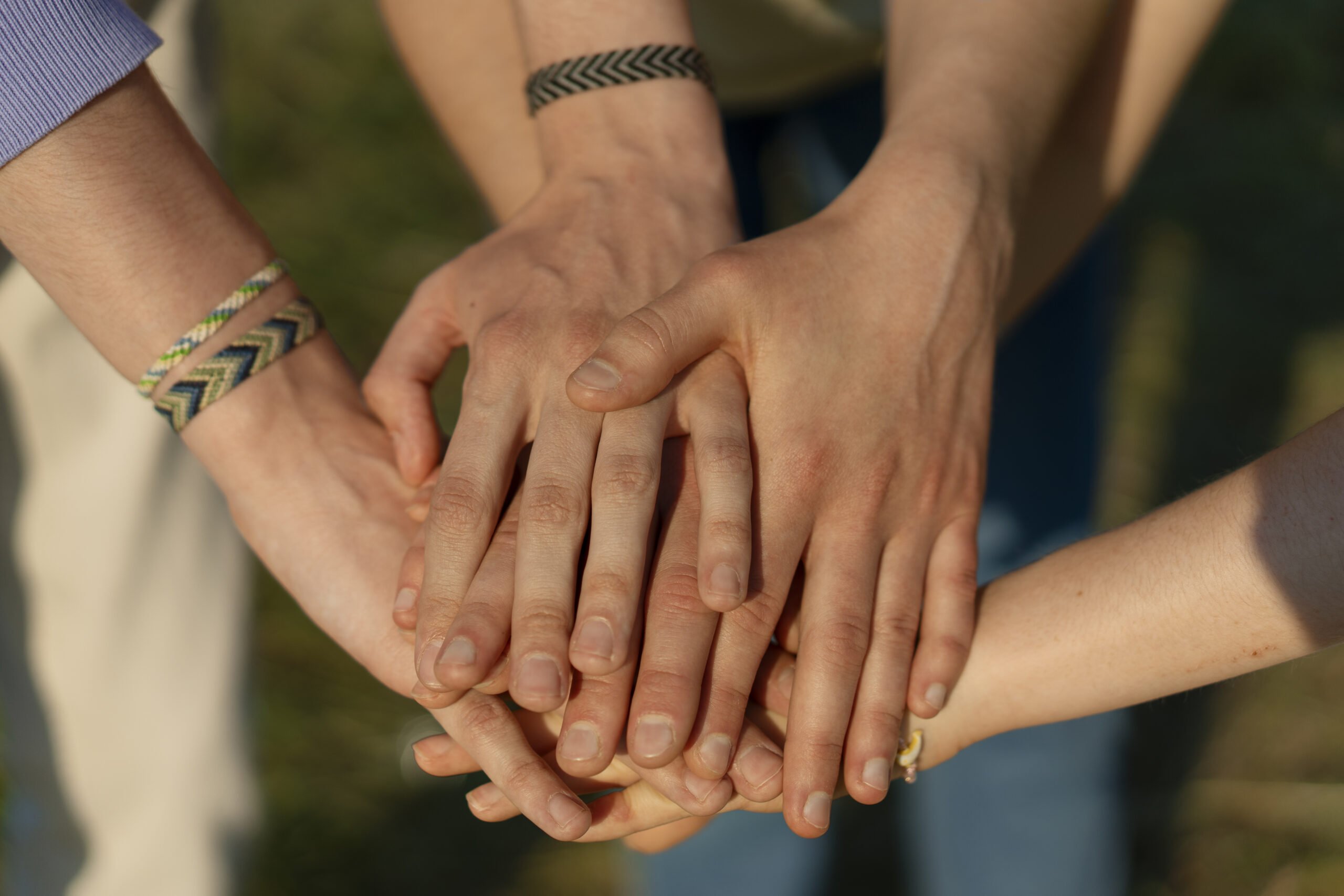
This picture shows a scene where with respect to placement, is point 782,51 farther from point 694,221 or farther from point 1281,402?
point 1281,402

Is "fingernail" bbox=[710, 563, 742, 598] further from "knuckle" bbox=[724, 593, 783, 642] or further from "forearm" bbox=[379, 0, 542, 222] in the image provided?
"forearm" bbox=[379, 0, 542, 222]

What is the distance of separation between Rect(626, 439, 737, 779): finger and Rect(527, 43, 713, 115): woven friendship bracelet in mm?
534

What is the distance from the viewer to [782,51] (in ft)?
4.91

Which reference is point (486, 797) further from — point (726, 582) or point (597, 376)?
point (597, 376)

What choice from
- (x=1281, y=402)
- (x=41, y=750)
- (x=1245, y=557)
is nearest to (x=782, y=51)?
(x=1245, y=557)

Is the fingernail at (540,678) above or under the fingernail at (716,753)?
above

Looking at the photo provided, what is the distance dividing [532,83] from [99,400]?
27.9 inches

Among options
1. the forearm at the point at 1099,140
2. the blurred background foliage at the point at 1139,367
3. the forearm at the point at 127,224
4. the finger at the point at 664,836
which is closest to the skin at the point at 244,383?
the forearm at the point at 127,224

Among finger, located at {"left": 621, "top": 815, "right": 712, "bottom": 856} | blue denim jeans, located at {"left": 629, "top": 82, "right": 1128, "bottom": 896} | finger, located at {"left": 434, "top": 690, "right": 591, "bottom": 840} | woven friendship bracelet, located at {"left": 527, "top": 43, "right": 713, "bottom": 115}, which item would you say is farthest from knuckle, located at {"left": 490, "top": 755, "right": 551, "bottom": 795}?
woven friendship bracelet, located at {"left": 527, "top": 43, "right": 713, "bottom": 115}

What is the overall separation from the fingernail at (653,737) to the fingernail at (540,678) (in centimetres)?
9

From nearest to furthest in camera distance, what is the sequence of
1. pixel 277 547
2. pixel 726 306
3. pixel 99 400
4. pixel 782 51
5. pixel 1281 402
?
pixel 726 306 → pixel 277 547 → pixel 99 400 → pixel 782 51 → pixel 1281 402

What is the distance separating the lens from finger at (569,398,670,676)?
987mm

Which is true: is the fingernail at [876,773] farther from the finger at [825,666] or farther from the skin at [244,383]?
the skin at [244,383]

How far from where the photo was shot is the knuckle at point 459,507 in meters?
1.06
